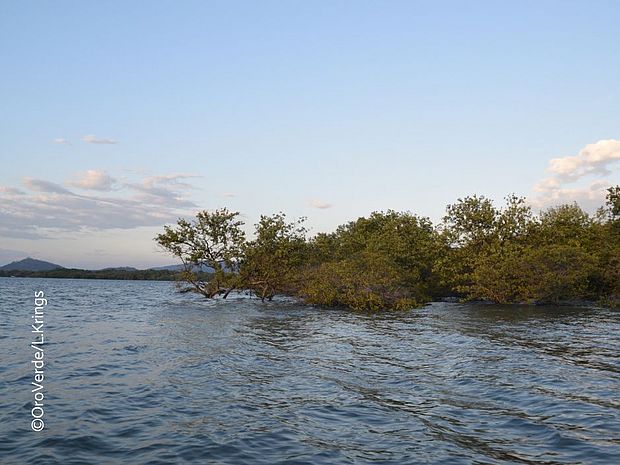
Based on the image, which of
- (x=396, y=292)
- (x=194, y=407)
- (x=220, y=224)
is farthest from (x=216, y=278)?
(x=194, y=407)

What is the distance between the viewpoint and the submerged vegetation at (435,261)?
40.9 m

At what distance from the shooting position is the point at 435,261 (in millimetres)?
50938

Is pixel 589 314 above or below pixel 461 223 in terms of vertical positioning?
below

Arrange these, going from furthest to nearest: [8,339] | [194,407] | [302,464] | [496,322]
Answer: [496,322]
[8,339]
[194,407]
[302,464]

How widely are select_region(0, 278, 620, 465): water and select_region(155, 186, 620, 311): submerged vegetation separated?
16267 mm

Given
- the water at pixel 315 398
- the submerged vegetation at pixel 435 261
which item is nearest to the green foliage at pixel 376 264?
the submerged vegetation at pixel 435 261

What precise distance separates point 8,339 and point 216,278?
97.2 ft

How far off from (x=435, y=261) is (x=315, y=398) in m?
40.4

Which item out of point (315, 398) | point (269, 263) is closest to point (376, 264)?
point (269, 263)

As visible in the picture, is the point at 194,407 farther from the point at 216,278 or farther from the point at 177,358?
the point at 216,278

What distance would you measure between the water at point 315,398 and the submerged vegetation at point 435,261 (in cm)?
1627

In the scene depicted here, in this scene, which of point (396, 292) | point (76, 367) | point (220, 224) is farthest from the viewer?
point (220, 224)

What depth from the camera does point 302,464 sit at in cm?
827

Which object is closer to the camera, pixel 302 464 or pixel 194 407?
pixel 302 464
